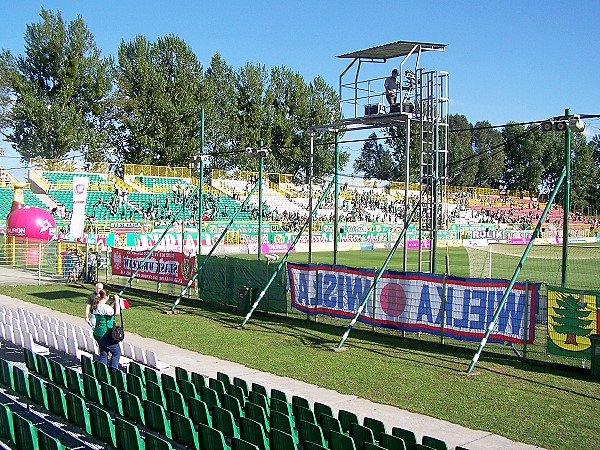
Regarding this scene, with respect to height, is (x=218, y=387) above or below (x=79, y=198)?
below

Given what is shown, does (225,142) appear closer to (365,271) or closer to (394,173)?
(394,173)

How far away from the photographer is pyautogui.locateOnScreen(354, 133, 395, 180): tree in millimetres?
99812

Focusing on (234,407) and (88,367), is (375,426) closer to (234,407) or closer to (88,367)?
(234,407)

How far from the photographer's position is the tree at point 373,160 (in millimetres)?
99812

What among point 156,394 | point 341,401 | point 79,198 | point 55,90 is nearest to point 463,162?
point 55,90

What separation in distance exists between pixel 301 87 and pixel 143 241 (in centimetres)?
3756

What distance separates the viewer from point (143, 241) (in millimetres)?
41406

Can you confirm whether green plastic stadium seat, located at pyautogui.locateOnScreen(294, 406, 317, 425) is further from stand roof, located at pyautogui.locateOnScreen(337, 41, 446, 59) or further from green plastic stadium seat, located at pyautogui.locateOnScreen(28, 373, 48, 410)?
stand roof, located at pyautogui.locateOnScreen(337, 41, 446, 59)

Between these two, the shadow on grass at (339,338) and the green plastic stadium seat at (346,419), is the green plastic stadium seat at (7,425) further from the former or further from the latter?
the shadow on grass at (339,338)

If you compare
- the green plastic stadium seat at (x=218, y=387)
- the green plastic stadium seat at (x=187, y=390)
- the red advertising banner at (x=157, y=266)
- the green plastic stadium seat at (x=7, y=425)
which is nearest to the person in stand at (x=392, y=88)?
the red advertising banner at (x=157, y=266)

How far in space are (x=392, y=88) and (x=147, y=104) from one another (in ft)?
155

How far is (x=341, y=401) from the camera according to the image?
11195 millimetres

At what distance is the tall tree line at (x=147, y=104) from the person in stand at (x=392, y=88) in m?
38.0

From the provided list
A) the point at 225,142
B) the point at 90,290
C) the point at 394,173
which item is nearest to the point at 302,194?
the point at 225,142
